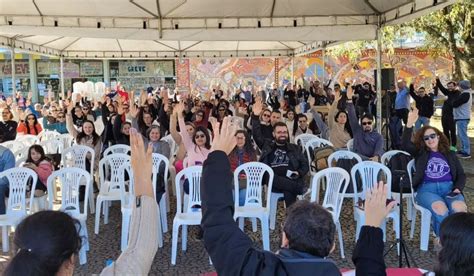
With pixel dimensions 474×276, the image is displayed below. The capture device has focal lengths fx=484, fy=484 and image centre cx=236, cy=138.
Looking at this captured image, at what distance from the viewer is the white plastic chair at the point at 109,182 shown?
17.3ft

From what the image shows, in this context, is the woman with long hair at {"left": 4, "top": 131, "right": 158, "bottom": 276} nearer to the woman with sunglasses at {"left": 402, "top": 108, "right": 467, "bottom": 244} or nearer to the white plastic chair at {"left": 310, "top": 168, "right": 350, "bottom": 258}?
the white plastic chair at {"left": 310, "top": 168, "right": 350, "bottom": 258}

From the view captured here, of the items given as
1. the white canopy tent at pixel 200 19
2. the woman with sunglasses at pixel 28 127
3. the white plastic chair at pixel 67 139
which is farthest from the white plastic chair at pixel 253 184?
the woman with sunglasses at pixel 28 127

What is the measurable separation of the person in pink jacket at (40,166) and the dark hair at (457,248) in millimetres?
4439

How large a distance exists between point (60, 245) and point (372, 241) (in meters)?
1.03

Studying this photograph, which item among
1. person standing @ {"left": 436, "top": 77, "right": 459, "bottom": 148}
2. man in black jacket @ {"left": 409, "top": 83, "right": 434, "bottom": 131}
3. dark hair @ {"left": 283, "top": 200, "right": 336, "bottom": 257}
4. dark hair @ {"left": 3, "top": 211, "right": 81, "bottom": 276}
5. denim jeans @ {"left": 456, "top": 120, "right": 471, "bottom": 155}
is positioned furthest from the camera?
man in black jacket @ {"left": 409, "top": 83, "right": 434, "bottom": 131}

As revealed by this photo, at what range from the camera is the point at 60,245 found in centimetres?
125

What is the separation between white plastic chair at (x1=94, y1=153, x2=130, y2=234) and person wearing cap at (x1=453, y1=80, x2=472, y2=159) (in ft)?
23.4

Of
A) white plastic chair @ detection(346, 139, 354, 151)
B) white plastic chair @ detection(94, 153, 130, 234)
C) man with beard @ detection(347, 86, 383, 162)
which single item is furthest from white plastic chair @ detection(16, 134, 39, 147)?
man with beard @ detection(347, 86, 383, 162)

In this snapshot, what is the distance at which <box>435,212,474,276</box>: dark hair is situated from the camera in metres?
1.61

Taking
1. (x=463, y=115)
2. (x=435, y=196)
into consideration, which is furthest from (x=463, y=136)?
(x=435, y=196)

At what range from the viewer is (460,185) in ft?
15.0

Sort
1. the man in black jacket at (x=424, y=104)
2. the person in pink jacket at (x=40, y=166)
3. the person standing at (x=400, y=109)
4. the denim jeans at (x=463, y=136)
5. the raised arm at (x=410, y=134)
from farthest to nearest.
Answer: the man in black jacket at (x=424, y=104) → the person standing at (x=400, y=109) → the denim jeans at (x=463, y=136) → the person in pink jacket at (x=40, y=166) → the raised arm at (x=410, y=134)

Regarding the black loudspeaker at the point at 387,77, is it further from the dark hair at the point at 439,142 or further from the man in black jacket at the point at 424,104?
the dark hair at the point at 439,142

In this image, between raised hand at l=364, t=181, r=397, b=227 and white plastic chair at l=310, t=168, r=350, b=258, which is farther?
white plastic chair at l=310, t=168, r=350, b=258
